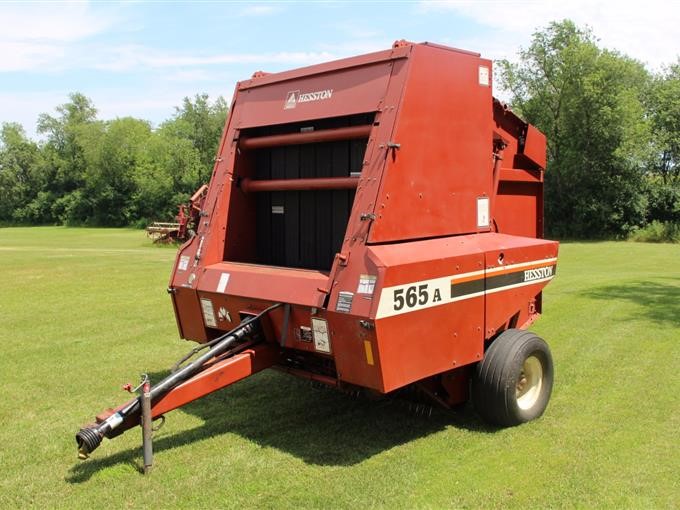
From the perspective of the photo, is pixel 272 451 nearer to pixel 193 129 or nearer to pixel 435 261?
pixel 435 261

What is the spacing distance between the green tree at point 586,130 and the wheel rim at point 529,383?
3024cm

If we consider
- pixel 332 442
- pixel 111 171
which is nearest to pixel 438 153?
pixel 332 442

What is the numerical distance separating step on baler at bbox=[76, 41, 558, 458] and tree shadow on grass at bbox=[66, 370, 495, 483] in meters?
0.41

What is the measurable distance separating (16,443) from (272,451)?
2.00 metres

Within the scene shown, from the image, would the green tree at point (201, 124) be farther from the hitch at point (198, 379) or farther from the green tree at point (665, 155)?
the hitch at point (198, 379)

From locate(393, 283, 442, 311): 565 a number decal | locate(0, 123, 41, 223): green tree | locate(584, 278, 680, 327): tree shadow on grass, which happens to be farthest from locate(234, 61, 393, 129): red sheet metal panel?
locate(0, 123, 41, 223): green tree

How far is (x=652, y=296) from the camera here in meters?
11.4

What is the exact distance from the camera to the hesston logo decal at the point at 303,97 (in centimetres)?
504

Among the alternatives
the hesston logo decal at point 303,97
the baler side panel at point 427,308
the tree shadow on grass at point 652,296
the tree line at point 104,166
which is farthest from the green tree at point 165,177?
the baler side panel at point 427,308

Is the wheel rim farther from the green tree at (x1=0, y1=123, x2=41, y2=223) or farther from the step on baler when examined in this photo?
the green tree at (x1=0, y1=123, x2=41, y2=223)

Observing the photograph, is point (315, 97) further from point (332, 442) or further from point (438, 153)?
point (332, 442)

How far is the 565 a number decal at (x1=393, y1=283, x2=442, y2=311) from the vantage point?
13.6 ft

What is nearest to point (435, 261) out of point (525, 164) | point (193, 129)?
point (525, 164)

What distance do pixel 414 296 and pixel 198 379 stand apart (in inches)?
62.6
